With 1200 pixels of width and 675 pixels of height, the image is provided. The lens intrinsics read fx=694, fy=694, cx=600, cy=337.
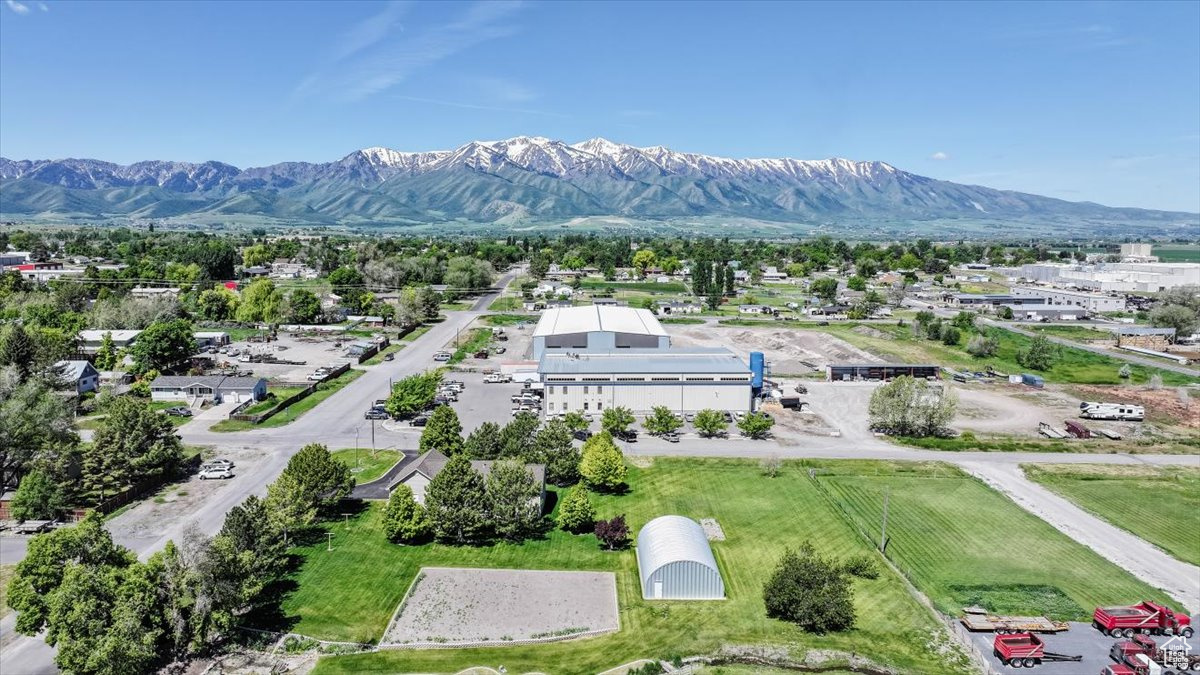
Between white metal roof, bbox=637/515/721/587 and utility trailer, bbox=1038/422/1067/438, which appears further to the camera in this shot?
utility trailer, bbox=1038/422/1067/438

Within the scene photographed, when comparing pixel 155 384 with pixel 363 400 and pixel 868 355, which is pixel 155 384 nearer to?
pixel 363 400

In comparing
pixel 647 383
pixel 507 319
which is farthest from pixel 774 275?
pixel 647 383

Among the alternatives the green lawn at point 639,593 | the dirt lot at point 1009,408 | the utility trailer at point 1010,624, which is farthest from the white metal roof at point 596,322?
the utility trailer at point 1010,624

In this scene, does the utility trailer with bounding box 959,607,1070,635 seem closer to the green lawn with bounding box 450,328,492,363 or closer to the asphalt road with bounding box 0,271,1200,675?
the asphalt road with bounding box 0,271,1200,675

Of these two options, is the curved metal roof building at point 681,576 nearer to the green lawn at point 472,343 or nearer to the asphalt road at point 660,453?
the asphalt road at point 660,453

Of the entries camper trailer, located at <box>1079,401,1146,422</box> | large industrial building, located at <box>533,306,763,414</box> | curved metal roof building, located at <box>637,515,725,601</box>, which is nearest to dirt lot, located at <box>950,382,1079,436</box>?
camper trailer, located at <box>1079,401,1146,422</box>

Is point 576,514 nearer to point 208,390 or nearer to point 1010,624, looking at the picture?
point 1010,624

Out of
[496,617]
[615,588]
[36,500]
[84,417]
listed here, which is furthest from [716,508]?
[84,417]
